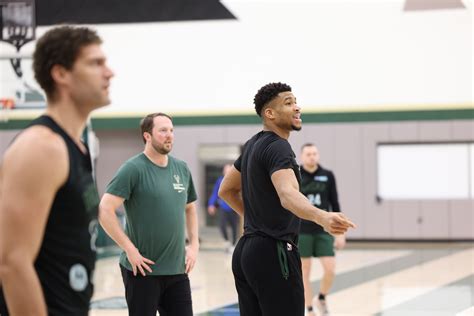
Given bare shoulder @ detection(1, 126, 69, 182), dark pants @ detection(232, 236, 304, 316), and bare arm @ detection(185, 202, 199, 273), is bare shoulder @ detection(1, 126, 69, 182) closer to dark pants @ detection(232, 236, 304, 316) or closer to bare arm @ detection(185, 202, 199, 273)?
dark pants @ detection(232, 236, 304, 316)

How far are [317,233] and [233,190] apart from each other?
13.4 feet

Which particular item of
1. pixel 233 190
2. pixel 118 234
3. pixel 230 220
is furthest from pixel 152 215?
pixel 230 220

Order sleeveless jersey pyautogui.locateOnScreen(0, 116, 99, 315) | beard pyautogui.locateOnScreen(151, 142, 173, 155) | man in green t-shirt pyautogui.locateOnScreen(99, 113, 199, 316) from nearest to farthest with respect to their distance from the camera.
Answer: sleeveless jersey pyautogui.locateOnScreen(0, 116, 99, 315), man in green t-shirt pyautogui.locateOnScreen(99, 113, 199, 316), beard pyautogui.locateOnScreen(151, 142, 173, 155)

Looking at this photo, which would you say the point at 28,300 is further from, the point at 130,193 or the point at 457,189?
the point at 457,189

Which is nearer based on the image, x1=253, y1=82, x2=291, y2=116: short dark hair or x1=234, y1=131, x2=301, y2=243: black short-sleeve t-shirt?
x1=234, y1=131, x2=301, y2=243: black short-sleeve t-shirt

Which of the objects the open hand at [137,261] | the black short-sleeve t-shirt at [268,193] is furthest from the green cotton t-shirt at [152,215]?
the black short-sleeve t-shirt at [268,193]

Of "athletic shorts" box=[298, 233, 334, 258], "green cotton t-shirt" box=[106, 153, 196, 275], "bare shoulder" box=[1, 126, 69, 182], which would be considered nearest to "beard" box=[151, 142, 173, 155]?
"green cotton t-shirt" box=[106, 153, 196, 275]

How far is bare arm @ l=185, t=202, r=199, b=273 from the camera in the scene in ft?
17.3

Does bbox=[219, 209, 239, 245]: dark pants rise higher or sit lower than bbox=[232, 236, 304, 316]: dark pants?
lower

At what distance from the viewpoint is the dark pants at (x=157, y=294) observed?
498cm

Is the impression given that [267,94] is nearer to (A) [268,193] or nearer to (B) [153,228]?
(A) [268,193]

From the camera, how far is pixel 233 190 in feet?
16.5

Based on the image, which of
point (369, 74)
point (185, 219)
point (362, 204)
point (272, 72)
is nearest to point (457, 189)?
point (362, 204)

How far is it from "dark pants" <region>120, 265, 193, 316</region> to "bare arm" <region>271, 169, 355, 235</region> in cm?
130
